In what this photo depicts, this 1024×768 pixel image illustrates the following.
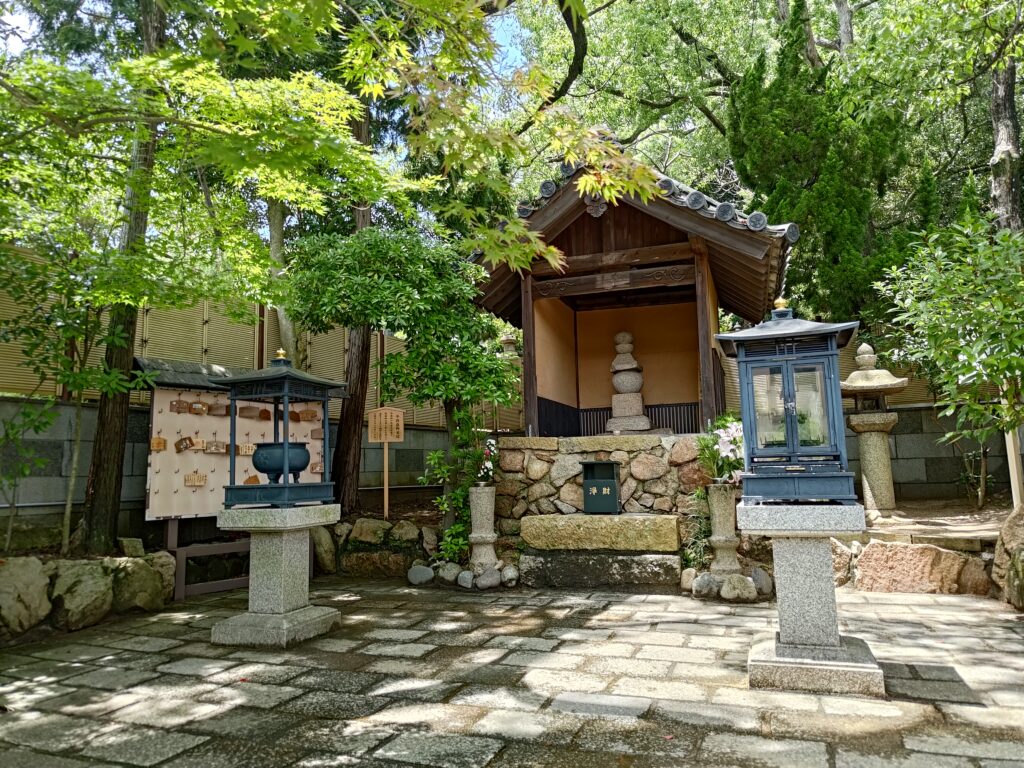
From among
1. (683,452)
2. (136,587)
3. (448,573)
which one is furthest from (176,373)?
(683,452)

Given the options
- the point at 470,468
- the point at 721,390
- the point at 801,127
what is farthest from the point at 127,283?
the point at 801,127

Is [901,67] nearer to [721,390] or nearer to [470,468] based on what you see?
[721,390]

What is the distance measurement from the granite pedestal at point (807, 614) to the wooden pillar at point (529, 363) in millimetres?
4249

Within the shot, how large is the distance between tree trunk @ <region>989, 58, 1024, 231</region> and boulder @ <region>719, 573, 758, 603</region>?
24.8ft

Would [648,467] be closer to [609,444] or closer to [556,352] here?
[609,444]

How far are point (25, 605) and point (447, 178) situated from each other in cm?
756

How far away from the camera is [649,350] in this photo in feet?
34.6

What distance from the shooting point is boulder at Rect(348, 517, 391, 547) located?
814cm

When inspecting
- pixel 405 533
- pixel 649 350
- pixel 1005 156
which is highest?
pixel 1005 156

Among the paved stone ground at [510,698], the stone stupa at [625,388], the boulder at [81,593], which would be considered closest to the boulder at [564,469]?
the stone stupa at [625,388]

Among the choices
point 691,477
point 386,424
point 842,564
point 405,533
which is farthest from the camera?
point 386,424

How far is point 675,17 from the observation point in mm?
13766

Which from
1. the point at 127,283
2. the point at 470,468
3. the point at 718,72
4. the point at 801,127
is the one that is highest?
the point at 718,72

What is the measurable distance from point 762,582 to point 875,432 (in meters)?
3.27
